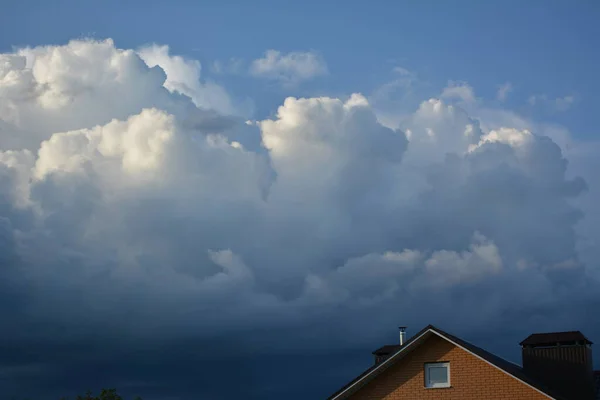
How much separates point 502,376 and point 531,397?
5.20 feet

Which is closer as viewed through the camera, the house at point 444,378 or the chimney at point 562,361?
the house at point 444,378

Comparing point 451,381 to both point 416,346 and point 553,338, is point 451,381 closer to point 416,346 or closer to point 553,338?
point 416,346

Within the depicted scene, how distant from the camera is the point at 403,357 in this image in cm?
3828

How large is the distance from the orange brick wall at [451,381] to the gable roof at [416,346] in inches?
13.0

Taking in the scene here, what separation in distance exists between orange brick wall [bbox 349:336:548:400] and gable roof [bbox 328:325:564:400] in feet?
1.08

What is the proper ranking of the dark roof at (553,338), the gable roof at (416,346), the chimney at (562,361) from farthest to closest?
the dark roof at (553,338) → the chimney at (562,361) → the gable roof at (416,346)

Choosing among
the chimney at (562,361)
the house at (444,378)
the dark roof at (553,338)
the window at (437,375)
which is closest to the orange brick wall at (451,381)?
the house at (444,378)

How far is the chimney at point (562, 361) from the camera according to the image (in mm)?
41722

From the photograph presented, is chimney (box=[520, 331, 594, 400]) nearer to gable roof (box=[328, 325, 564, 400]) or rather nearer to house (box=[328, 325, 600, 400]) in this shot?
house (box=[328, 325, 600, 400])

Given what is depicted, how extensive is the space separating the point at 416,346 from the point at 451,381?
7.41 ft

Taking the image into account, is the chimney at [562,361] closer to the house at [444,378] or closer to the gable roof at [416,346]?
the house at [444,378]

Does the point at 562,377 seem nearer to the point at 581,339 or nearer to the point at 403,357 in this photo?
the point at 581,339

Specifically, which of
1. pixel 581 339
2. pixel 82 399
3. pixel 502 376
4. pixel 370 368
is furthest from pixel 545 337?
pixel 82 399

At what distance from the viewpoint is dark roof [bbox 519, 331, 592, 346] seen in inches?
1677
